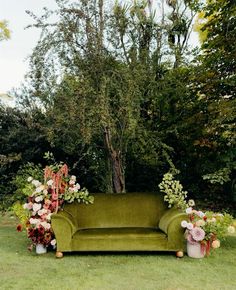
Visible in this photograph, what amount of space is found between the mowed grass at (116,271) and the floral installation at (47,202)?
0.24 metres

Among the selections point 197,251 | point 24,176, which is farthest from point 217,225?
point 24,176

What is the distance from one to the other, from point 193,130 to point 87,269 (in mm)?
4242

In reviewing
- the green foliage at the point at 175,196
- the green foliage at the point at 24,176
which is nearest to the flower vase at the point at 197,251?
the green foliage at the point at 175,196

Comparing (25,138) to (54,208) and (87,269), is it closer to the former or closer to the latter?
(54,208)

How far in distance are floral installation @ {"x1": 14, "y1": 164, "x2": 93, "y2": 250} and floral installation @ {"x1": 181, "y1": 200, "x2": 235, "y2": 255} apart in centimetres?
131

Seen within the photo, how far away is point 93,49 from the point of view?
5.37 m

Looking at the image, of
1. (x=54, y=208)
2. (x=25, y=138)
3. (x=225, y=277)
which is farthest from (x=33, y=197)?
(x=25, y=138)

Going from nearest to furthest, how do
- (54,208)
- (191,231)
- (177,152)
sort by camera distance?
(191,231) < (54,208) < (177,152)

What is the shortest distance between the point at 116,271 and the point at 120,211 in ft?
3.69

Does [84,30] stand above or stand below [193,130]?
above

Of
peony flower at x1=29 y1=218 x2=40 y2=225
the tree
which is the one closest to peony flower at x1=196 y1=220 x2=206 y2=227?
peony flower at x1=29 y1=218 x2=40 y2=225

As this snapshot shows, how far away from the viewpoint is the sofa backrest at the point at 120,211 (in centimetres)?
462

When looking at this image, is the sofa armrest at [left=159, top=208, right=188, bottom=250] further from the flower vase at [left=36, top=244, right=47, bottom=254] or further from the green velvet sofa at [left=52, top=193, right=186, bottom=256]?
the flower vase at [left=36, top=244, right=47, bottom=254]

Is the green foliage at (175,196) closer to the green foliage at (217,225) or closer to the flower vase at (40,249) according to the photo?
the green foliage at (217,225)
